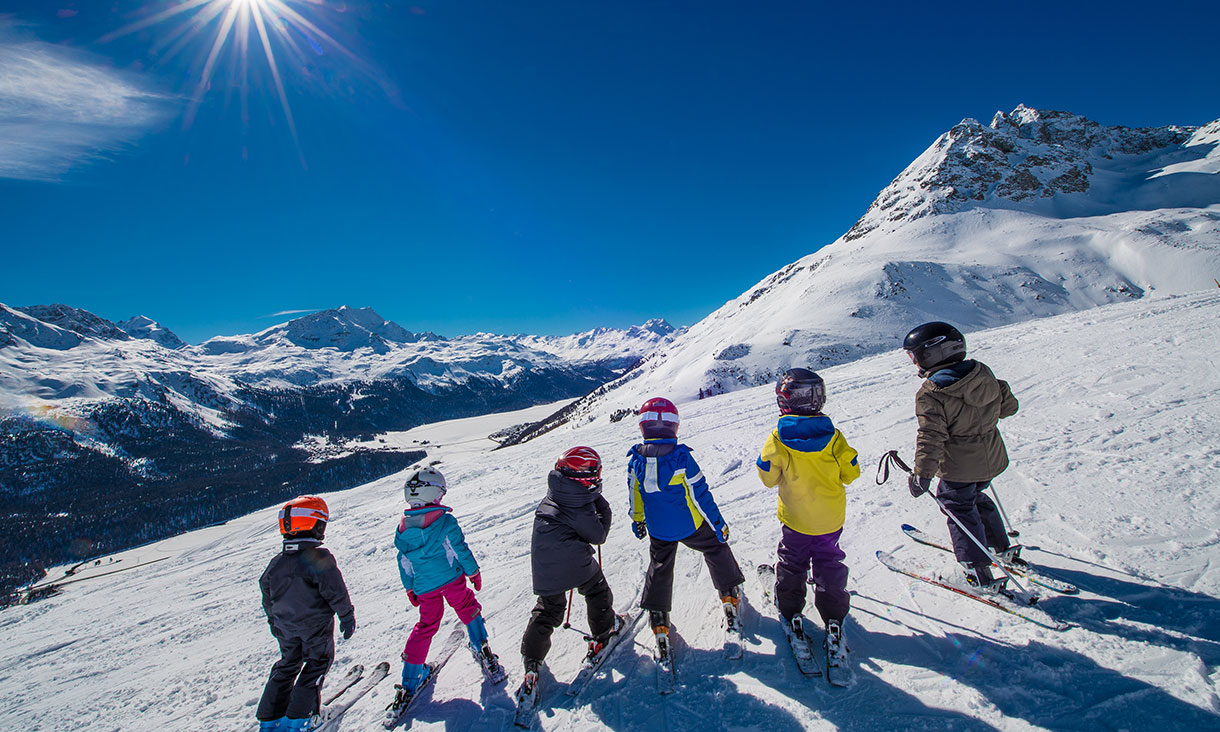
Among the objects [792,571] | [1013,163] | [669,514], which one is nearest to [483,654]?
[669,514]

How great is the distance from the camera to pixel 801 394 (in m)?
3.89

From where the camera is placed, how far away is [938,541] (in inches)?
205

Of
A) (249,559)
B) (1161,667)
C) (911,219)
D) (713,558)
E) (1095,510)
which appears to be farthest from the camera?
(911,219)

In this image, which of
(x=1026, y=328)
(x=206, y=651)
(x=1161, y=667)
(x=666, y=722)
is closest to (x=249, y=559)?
(x=206, y=651)

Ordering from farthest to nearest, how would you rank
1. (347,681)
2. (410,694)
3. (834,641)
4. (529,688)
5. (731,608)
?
1. (347,681)
2. (410,694)
3. (731,608)
4. (529,688)
5. (834,641)

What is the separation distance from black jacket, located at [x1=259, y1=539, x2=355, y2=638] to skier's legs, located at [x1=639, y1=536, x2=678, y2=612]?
3.10 m

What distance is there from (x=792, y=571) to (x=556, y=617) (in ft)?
7.84

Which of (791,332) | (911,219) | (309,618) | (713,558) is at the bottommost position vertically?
(713,558)

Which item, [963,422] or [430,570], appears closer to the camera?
[963,422]

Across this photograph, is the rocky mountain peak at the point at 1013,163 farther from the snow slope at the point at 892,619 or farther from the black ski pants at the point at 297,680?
the black ski pants at the point at 297,680

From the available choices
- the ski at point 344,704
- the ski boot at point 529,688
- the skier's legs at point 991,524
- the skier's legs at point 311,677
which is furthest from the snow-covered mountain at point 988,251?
the skier's legs at point 311,677

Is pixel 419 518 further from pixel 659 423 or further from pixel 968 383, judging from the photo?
pixel 968 383

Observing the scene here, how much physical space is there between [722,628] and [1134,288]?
275ft

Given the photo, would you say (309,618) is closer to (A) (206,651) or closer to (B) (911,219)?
(A) (206,651)
